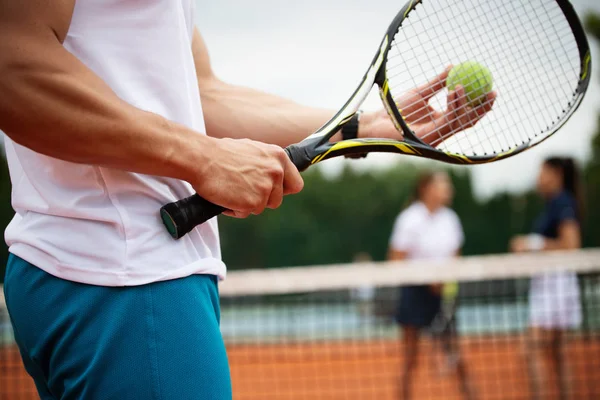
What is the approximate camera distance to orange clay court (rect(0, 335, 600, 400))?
6699 mm

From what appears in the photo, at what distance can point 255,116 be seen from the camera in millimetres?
1454

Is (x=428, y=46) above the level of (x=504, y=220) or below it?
above

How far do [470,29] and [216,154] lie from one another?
2.92 ft

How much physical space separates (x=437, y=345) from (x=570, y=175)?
82.2 inches

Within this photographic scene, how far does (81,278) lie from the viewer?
0.99 m

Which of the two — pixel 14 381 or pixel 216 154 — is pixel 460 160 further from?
pixel 14 381

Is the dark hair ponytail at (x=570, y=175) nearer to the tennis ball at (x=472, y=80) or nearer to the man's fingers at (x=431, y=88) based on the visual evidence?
the tennis ball at (x=472, y=80)

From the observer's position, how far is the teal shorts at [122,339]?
0.96 metres

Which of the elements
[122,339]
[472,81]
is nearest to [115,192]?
[122,339]

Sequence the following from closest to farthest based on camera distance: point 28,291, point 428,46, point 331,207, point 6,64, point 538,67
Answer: point 6,64 < point 28,291 < point 428,46 < point 538,67 < point 331,207

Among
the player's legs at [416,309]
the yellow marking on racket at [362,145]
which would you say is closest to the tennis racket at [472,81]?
the yellow marking on racket at [362,145]

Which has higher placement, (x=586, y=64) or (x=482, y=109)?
(x=586, y=64)

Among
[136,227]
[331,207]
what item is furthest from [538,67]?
[331,207]

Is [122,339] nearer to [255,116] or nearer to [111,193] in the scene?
[111,193]
